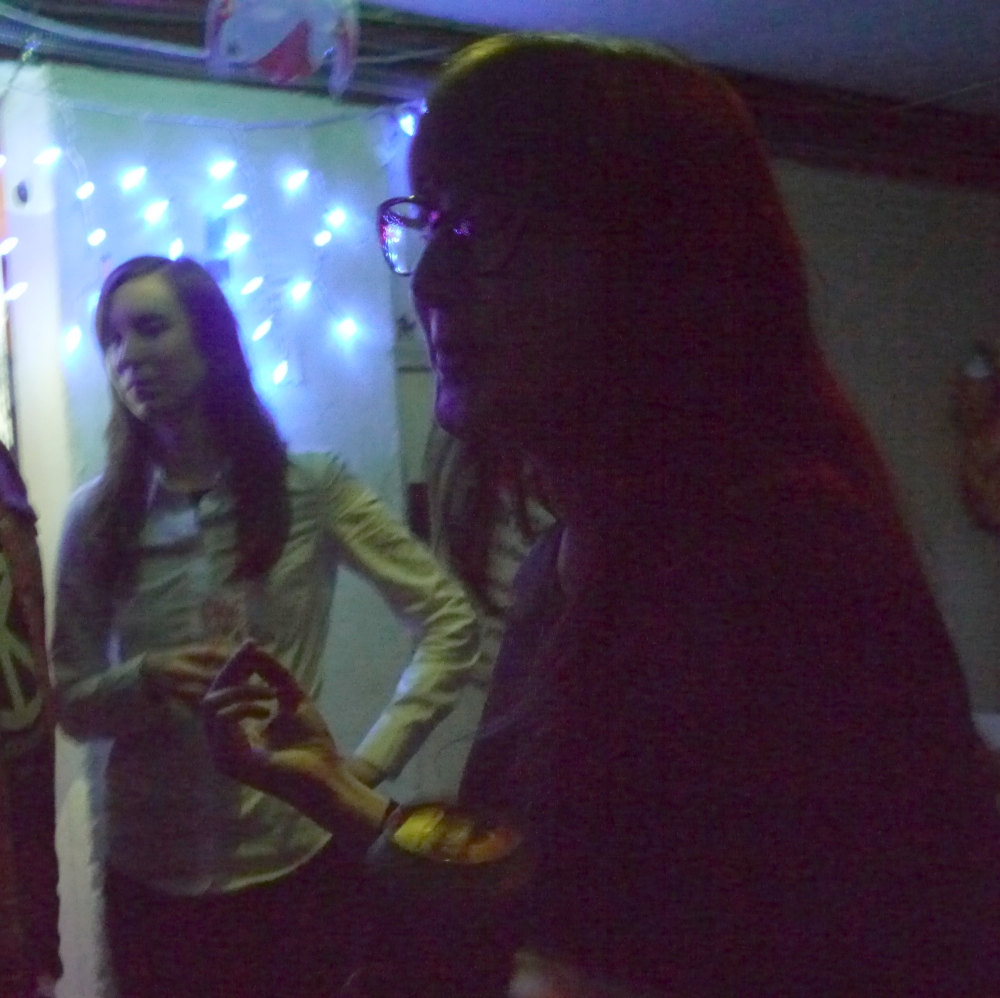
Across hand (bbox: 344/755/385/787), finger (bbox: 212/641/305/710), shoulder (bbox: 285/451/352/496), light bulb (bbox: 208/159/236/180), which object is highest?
light bulb (bbox: 208/159/236/180)

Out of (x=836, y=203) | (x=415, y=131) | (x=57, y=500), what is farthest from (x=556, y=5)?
(x=415, y=131)

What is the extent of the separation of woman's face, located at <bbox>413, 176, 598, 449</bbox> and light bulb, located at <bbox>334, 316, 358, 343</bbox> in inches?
52.8

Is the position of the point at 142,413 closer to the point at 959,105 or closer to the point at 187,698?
the point at 187,698

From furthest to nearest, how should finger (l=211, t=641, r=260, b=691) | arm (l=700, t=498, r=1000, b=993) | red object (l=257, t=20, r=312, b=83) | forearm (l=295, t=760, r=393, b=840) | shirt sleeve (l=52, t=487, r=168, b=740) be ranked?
1. red object (l=257, t=20, r=312, b=83)
2. shirt sleeve (l=52, t=487, r=168, b=740)
3. finger (l=211, t=641, r=260, b=691)
4. forearm (l=295, t=760, r=393, b=840)
5. arm (l=700, t=498, r=1000, b=993)

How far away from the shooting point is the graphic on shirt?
3.24ft

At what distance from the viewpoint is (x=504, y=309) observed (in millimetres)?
458

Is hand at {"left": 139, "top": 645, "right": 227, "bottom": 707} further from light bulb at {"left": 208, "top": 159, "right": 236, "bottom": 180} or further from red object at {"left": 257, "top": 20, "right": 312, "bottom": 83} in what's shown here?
light bulb at {"left": 208, "top": 159, "right": 236, "bottom": 180}

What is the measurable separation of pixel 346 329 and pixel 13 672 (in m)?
0.94

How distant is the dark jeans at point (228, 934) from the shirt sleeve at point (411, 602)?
156mm

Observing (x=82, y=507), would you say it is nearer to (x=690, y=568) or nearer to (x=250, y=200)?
(x=250, y=200)

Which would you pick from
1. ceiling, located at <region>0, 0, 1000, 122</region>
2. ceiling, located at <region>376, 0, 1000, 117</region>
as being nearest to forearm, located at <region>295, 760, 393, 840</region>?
ceiling, located at <region>0, 0, 1000, 122</region>

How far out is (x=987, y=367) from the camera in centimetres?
258

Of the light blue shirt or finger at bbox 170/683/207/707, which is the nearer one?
finger at bbox 170/683/207/707

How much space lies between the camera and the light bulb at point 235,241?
172cm
